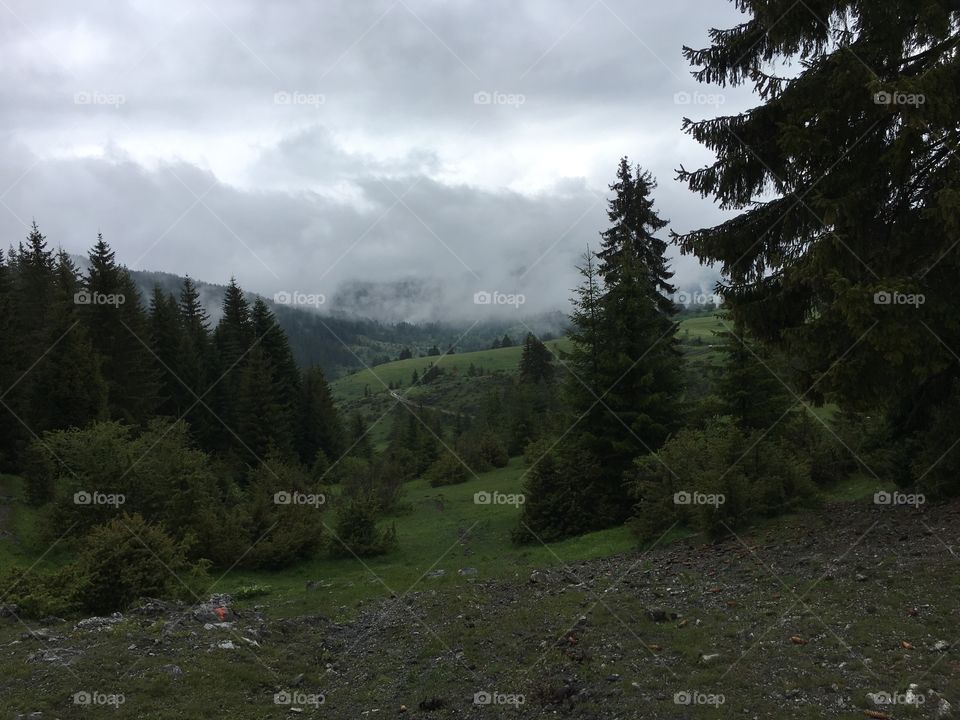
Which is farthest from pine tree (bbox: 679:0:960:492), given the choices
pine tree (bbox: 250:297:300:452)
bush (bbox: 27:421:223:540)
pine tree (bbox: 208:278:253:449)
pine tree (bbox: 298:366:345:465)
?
pine tree (bbox: 298:366:345:465)

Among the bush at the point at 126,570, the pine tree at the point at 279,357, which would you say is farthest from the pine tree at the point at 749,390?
the pine tree at the point at 279,357

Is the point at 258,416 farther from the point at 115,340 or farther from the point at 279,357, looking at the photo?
the point at 279,357

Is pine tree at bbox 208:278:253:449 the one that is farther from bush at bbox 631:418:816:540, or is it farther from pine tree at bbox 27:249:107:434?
bush at bbox 631:418:816:540

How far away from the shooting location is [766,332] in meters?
13.1

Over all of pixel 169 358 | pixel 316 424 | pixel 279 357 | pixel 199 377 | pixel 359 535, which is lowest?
pixel 359 535

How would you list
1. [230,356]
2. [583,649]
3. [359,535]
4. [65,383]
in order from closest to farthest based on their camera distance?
[583,649], [359,535], [65,383], [230,356]

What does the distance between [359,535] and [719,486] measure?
1342cm

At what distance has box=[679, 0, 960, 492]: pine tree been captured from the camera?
9859 millimetres

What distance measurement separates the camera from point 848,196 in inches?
430

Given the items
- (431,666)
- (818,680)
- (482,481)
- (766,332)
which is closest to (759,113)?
(766,332)

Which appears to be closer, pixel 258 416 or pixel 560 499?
pixel 560 499

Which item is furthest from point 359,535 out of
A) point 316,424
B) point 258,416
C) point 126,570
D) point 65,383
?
point 316,424

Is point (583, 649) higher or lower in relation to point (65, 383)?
lower

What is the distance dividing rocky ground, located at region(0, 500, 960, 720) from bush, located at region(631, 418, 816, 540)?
2.18 metres
